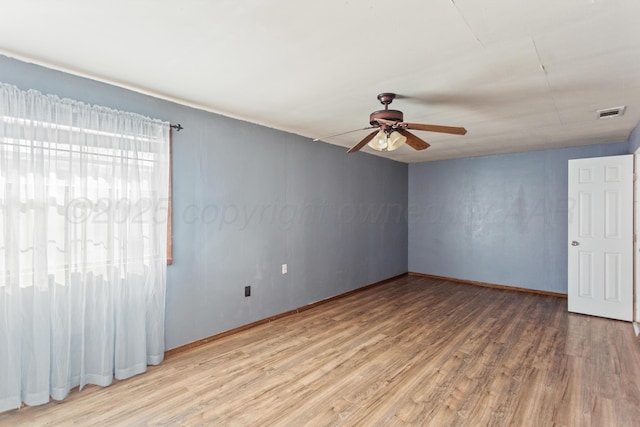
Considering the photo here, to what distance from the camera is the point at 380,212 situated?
6.00 meters

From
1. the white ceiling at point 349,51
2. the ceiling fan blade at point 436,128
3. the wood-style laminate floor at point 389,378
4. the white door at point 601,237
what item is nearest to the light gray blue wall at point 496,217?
the white door at point 601,237

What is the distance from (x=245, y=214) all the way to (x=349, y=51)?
2.20 meters

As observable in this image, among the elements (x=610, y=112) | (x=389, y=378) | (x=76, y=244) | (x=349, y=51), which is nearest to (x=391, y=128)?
(x=349, y=51)

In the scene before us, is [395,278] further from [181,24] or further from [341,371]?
[181,24]

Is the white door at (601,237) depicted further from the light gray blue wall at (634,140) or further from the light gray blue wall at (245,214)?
the light gray blue wall at (245,214)

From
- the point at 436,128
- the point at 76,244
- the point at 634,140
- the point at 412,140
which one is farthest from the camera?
the point at 634,140

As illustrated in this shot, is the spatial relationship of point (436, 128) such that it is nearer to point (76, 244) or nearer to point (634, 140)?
point (76, 244)

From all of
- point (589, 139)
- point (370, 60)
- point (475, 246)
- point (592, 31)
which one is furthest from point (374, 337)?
point (589, 139)

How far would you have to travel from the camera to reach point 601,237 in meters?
4.24

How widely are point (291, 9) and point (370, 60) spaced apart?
75 centimetres

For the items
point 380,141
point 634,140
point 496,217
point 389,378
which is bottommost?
point 389,378

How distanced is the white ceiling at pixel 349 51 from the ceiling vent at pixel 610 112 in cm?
8

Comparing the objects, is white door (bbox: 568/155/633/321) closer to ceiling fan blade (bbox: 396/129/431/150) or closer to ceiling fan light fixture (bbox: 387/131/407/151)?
ceiling fan blade (bbox: 396/129/431/150)

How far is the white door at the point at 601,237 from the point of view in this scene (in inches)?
160
